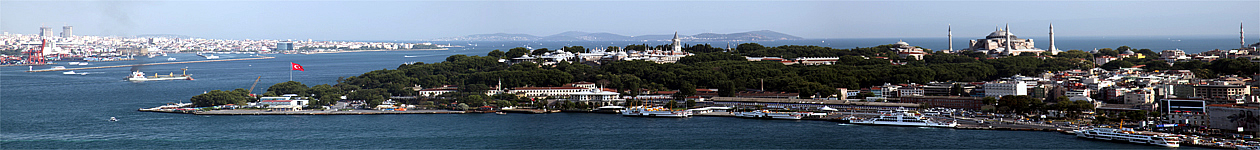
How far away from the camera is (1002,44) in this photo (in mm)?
28234

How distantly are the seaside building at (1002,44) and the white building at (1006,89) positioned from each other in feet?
37.9

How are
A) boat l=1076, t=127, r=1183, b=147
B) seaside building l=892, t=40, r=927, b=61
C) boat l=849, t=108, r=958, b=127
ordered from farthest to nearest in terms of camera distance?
1. seaside building l=892, t=40, r=927, b=61
2. boat l=849, t=108, r=958, b=127
3. boat l=1076, t=127, r=1183, b=147

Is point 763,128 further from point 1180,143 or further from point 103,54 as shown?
point 103,54

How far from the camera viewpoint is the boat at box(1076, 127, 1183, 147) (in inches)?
383

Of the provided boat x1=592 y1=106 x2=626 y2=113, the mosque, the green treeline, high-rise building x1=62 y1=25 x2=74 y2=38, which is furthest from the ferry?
high-rise building x1=62 y1=25 x2=74 y2=38

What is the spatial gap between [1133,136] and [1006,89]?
4726 millimetres

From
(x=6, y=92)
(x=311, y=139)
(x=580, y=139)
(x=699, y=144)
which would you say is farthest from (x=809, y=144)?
(x=6, y=92)

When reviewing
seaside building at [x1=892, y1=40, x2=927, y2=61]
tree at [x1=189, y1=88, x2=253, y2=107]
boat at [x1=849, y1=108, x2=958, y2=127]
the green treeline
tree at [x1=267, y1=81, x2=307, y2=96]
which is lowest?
boat at [x1=849, y1=108, x2=958, y2=127]

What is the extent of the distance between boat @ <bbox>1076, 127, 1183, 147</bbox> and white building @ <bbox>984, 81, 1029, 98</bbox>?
13.6 feet

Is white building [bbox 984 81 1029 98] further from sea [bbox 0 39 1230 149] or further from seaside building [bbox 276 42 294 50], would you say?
seaside building [bbox 276 42 294 50]

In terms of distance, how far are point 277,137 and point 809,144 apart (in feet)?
16.2

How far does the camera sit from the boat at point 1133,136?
383 inches

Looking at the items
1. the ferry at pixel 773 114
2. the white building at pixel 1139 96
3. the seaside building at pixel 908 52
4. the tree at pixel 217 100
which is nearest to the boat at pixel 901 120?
the ferry at pixel 773 114

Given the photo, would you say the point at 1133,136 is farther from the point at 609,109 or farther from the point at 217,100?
the point at 217,100
